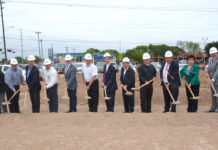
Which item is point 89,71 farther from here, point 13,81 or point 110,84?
point 13,81

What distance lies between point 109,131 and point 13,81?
351cm

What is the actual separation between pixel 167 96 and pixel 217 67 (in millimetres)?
1526

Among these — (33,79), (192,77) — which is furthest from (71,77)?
(192,77)

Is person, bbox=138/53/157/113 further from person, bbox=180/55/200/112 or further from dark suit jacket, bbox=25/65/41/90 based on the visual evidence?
dark suit jacket, bbox=25/65/41/90

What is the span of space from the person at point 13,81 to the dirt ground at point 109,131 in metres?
0.94

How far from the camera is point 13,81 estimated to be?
6.46 meters

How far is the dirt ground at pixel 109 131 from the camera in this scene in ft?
12.3

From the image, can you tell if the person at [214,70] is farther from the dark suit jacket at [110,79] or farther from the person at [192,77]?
the dark suit jacket at [110,79]

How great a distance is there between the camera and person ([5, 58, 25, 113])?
6336mm

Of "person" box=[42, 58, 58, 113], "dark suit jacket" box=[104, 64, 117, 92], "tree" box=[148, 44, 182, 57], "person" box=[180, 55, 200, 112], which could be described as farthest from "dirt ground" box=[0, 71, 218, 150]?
"tree" box=[148, 44, 182, 57]

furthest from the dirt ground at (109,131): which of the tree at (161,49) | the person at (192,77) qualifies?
the tree at (161,49)

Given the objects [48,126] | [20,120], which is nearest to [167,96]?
[48,126]

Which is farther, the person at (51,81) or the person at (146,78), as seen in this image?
the person at (51,81)

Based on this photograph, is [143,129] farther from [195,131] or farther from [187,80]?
[187,80]
